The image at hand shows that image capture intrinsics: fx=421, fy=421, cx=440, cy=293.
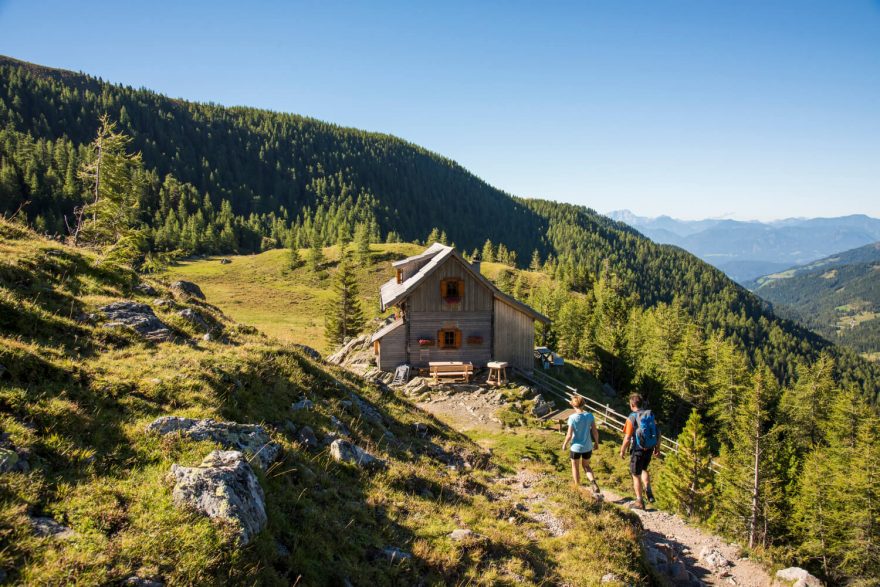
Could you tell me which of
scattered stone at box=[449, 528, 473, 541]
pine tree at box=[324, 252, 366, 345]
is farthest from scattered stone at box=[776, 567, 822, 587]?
pine tree at box=[324, 252, 366, 345]

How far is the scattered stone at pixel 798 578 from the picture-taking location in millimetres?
10800

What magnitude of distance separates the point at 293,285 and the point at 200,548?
8394 cm

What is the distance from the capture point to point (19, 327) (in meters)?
9.23

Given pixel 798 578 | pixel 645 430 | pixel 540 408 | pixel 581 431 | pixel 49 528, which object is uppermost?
pixel 49 528

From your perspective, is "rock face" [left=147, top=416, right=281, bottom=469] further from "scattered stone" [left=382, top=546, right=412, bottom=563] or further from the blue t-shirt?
the blue t-shirt

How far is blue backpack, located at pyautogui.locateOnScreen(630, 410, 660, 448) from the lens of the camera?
1123 centimetres

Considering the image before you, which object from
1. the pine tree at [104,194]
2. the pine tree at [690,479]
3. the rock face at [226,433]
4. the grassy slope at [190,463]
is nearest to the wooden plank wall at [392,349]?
the pine tree at [104,194]

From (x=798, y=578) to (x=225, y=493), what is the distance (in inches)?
562

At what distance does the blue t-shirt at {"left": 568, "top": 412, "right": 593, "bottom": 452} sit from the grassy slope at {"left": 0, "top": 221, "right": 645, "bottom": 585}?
146cm

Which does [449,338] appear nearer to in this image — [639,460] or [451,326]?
[451,326]

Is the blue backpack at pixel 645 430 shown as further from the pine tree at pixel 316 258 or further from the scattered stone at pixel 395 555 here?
the pine tree at pixel 316 258

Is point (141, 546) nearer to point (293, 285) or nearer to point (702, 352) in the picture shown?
point (702, 352)

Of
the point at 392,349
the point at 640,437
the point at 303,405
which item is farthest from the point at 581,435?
the point at 392,349

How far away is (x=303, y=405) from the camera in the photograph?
11.4 metres
